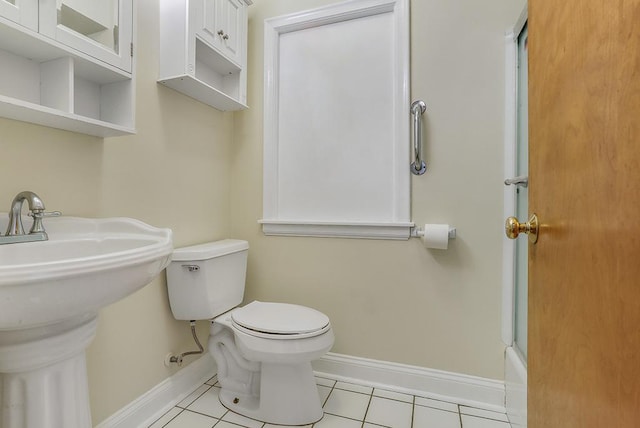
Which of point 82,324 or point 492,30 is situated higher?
point 492,30

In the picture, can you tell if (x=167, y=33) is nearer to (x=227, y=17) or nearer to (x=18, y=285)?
(x=227, y=17)

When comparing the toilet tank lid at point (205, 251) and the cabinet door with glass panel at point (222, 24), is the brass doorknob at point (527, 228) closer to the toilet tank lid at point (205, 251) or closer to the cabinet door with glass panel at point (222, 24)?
the toilet tank lid at point (205, 251)

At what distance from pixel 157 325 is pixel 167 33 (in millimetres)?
1246

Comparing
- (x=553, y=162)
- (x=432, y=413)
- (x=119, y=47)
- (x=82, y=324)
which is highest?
(x=119, y=47)

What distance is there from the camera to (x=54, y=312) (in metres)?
0.60

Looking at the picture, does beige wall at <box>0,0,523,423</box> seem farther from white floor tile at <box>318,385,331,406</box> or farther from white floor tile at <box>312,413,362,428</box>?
white floor tile at <box>312,413,362,428</box>

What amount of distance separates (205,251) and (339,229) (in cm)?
66

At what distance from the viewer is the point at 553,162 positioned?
2.09 feet

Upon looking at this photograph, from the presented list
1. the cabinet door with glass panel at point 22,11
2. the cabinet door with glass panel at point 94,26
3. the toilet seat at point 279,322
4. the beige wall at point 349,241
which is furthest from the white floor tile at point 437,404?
the cabinet door with glass panel at point 22,11

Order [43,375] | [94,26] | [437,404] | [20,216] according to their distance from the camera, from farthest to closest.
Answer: [437,404] → [94,26] → [20,216] → [43,375]

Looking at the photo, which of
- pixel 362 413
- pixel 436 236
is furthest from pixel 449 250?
pixel 362 413

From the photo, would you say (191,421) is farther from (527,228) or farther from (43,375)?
(527,228)

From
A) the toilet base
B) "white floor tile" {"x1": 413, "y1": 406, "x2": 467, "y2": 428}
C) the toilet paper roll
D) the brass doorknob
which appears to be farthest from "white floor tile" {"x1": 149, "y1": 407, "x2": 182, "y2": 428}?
the brass doorknob

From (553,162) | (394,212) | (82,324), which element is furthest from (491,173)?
(82,324)
